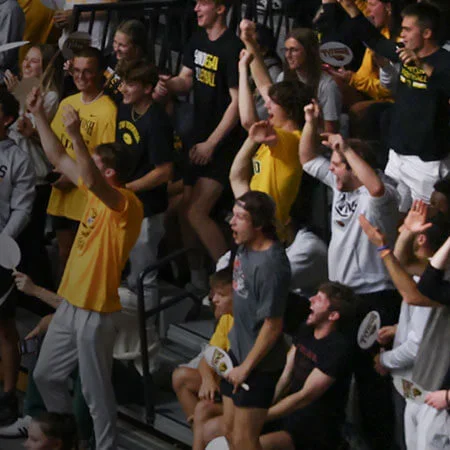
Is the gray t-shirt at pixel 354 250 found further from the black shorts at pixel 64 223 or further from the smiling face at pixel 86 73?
the black shorts at pixel 64 223

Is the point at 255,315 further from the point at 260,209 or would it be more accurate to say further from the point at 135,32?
the point at 135,32

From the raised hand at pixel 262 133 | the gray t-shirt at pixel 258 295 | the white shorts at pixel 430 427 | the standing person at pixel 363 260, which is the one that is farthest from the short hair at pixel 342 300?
the raised hand at pixel 262 133

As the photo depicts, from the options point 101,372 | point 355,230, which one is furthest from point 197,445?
point 355,230

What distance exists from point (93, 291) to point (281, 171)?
1.24m

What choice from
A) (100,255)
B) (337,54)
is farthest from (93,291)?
(337,54)

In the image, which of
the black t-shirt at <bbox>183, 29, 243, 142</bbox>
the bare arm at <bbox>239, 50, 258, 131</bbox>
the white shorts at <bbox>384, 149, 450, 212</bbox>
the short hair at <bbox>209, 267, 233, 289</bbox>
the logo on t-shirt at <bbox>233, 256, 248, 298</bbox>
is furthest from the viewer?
the black t-shirt at <bbox>183, 29, 243, 142</bbox>

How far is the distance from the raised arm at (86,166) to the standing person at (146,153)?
30.8 inches

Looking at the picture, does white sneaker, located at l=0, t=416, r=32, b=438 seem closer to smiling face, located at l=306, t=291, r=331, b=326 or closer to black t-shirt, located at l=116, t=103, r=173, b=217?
black t-shirt, located at l=116, t=103, r=173, b=217

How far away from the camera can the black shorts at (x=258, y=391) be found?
7668 millimetres

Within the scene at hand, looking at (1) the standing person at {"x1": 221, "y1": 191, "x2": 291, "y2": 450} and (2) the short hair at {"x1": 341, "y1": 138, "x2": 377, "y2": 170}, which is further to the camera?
(2) the short hair at {"x1": 341, "y1": 138, "x2": 377, "y2": 170}

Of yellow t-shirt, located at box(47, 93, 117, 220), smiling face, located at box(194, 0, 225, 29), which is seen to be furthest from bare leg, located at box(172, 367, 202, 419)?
smiling face, located at box(194, 0, 225, 29)

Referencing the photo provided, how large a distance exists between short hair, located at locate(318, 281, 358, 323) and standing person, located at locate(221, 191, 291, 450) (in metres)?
0.23

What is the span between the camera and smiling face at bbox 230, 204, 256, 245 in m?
7.55

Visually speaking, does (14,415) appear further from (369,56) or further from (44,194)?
(369,56)
